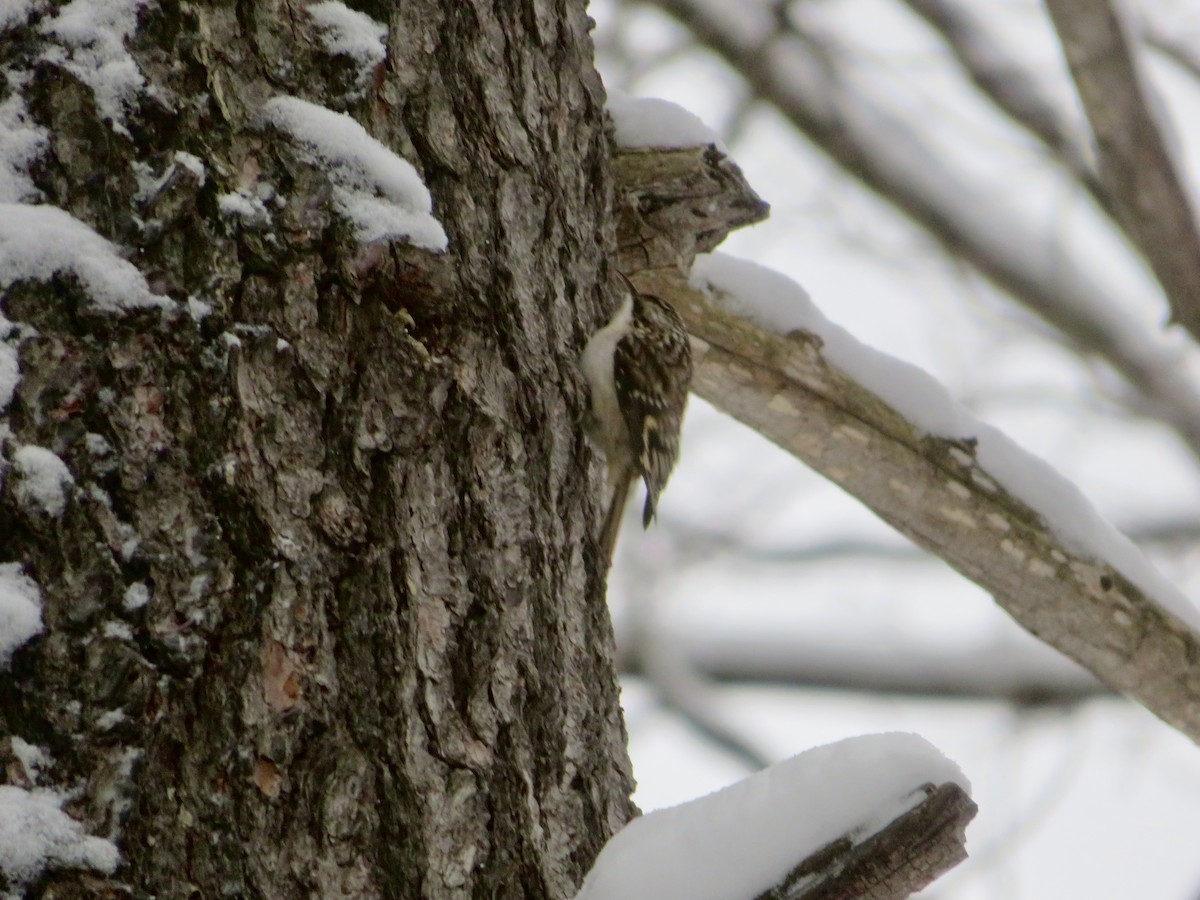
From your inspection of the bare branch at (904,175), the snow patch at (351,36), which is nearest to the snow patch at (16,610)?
the snow patch at (351,36)

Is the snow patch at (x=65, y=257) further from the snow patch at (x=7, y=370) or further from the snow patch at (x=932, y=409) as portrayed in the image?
the snow patch at (x=932, y=409)

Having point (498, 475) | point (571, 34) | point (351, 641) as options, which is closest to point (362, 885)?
point (351, 641)

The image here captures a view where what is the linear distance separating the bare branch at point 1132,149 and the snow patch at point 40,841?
241 cm

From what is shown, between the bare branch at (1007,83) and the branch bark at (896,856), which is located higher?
the bare branch at (1007,83)

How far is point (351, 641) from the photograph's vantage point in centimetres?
141

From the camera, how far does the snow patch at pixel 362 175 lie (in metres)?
1.51

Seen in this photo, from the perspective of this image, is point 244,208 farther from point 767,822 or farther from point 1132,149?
point 1132,149

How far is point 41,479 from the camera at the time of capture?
4.14 ft

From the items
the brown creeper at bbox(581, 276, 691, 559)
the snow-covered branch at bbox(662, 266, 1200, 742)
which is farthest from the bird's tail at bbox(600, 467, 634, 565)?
the snow-covered branch at bbox(662, 266, 1200, 742)

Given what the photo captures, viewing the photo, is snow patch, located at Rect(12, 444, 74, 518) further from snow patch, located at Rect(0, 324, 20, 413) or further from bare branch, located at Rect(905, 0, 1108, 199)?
bare branch, located at Rect(905, 0, 1108, 199)

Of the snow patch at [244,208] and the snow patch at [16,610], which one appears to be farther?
the snow patch at [244,208]

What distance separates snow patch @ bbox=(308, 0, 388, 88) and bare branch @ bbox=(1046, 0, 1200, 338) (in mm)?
1763

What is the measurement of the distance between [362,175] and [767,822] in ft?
2.77

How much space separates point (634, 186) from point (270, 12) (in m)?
0.79
